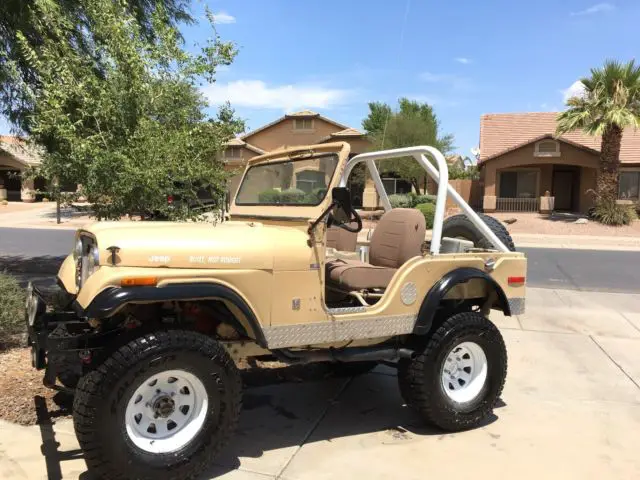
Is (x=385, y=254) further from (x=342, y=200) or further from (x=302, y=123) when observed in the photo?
(x=302, y=123)

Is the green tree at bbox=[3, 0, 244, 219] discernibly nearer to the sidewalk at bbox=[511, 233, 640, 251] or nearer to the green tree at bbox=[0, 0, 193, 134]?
the green tree at bbox=[0, 0, 193, 134]

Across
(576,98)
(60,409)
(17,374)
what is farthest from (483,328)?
(576,98)

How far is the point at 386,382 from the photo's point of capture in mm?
5117

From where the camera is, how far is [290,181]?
14.0ft

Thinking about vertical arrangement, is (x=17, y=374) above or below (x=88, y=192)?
below

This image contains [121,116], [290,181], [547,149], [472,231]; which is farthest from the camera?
[547,149]

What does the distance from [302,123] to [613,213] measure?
728 inches

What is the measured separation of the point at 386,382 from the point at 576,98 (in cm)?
2148

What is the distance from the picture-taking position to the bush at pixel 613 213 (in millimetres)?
22922

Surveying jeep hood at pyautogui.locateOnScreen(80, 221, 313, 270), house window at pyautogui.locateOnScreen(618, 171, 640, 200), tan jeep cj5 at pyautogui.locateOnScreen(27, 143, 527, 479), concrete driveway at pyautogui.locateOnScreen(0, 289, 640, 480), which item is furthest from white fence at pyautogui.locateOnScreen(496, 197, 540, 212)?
jeep hood at pyautogui.locateOnScreen(80, 221, 313, 270)

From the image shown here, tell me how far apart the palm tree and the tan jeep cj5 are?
2018cm

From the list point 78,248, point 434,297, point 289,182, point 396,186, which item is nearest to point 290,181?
point 289,182

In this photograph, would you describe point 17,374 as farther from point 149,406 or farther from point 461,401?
point 461,401

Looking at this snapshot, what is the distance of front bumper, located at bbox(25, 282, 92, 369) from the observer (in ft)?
9.87
